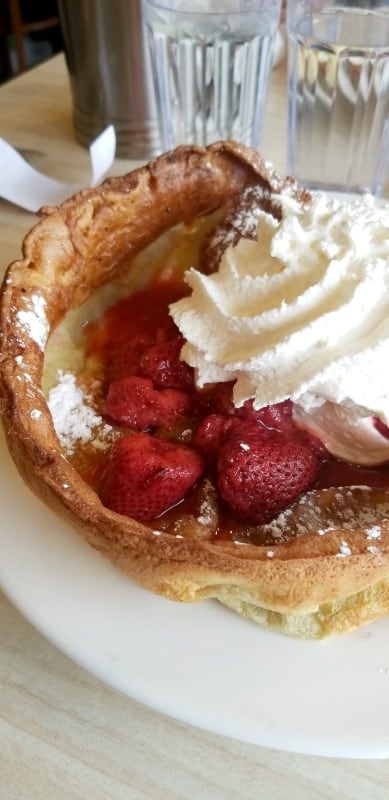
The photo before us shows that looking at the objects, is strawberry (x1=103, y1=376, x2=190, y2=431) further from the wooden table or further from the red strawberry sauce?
the wooden table

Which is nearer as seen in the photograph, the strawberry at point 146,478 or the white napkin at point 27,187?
the strawberry at point 146,478

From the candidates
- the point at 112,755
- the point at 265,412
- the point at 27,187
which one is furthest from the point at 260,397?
the point at 27,187

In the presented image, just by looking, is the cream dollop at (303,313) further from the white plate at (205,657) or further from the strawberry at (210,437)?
the white plate at (205,657)

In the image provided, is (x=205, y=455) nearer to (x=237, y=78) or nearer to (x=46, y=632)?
(x=46, y=632)

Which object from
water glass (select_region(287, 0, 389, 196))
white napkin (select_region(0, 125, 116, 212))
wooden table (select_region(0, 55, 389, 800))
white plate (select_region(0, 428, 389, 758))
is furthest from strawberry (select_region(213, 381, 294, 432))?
water glass (select_region(287, 0, 389, 196))

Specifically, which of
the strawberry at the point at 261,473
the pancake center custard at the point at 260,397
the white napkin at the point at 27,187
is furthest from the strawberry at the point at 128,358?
the white napkin at the point at 27,187
